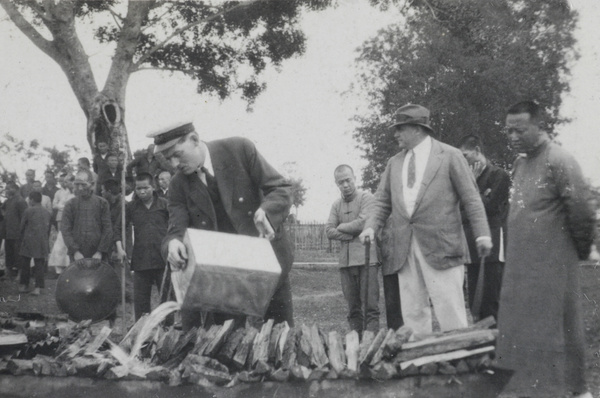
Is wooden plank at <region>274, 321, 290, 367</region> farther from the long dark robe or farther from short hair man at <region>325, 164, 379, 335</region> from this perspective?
short hair man at <region>325, 164, 379, 335</region>

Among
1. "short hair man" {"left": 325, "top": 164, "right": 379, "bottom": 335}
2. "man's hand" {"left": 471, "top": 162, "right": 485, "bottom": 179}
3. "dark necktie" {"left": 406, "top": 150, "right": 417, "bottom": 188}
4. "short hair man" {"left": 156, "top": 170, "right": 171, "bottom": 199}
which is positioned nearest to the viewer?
"dark necktie" {"left": 406, "top": 150, "right": 417, "bottom": 188}

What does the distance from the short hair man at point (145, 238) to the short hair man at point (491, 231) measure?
10.2 feet

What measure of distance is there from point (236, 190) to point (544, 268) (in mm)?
1836

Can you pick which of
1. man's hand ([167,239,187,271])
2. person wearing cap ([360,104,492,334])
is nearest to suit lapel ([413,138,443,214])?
person wearing cap ([360,104,492,334])

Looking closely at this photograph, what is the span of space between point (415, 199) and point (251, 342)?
1611 mm

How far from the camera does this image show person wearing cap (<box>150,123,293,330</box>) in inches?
149

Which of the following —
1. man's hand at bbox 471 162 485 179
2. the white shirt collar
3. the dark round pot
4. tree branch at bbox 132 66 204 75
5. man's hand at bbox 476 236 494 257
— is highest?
tree branch at bbox 132 66 204 75

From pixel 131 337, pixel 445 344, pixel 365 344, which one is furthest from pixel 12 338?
pixel 445 344

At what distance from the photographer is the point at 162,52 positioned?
37.4ft

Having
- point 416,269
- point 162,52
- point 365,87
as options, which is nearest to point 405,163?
point 416,269

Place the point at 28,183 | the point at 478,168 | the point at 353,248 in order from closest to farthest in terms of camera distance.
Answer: the point at 478,168, the point at 353,248, the point at 28,183

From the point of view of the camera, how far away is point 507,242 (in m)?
Result: 3.94

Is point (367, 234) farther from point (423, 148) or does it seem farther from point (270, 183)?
point (270, 183)

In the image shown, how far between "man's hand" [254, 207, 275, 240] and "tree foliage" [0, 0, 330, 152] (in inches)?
225
